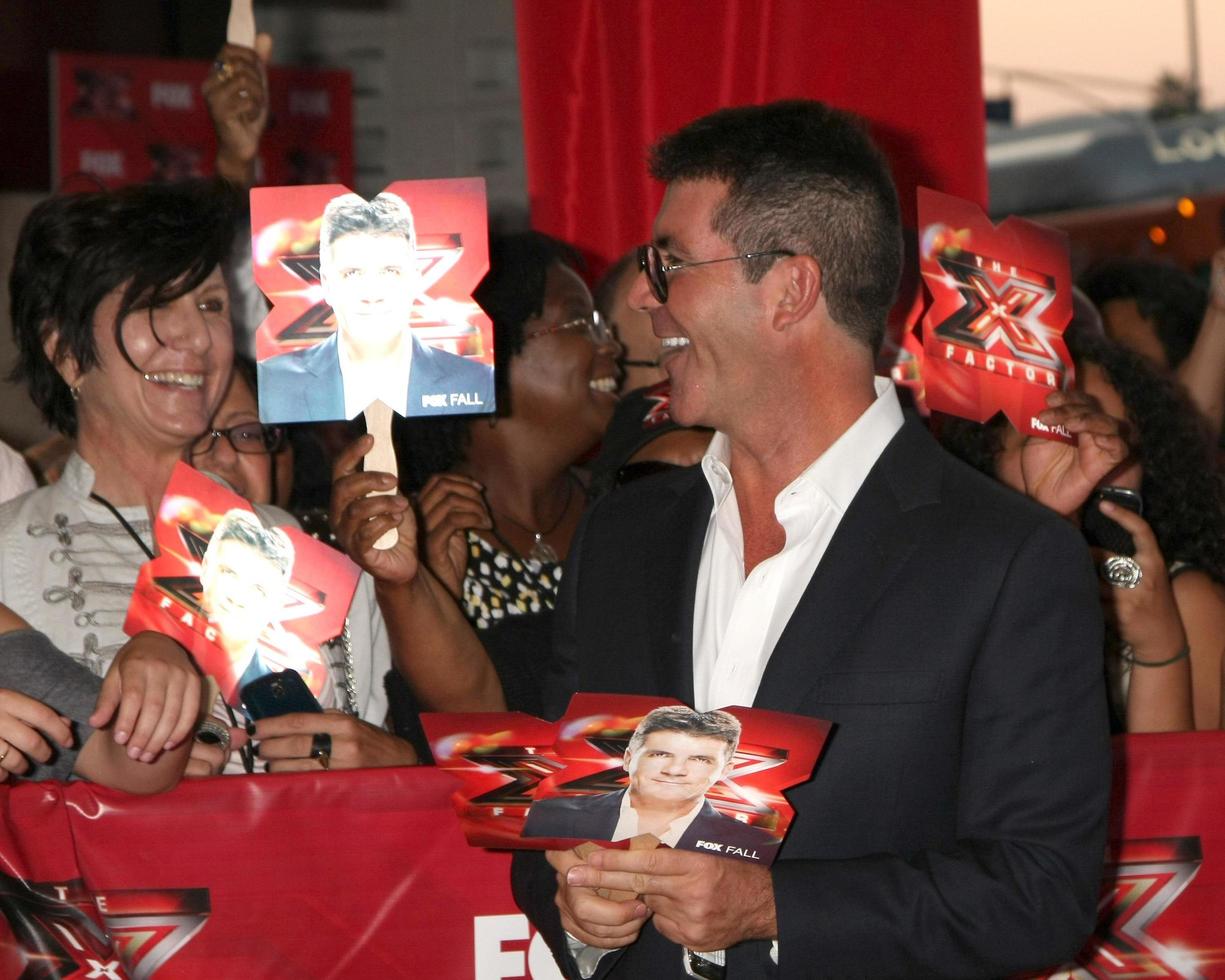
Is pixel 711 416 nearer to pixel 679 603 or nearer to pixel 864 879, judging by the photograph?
pixel 679 603

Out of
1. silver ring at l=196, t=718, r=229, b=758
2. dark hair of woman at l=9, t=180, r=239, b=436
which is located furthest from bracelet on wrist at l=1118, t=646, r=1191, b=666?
dark hair of woman at l=9, t=180, r=239, b=436

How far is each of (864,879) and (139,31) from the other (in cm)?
774

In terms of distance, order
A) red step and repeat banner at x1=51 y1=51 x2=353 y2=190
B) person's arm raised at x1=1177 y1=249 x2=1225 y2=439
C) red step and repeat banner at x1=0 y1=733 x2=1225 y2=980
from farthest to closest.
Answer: red step and repeat banner at x1=51 y1=51 x2=353 y2=190, person's arm raised at x1=1177 y1=249 x2=1225 y2=439, red step and repeat banner at x1=0 y1=733 x2=1225 y2=980

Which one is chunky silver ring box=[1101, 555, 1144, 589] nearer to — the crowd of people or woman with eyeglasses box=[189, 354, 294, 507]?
the crowd of people

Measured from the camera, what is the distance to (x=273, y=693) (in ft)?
7.75

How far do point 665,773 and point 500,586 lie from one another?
126 centimetres

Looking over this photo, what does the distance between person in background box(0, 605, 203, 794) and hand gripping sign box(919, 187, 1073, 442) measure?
1212 mm

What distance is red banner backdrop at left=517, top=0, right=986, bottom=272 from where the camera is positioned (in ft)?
11.5

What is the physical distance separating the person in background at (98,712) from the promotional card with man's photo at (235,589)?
85 millimetres

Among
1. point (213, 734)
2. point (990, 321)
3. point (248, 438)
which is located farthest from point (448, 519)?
point (990, 321)

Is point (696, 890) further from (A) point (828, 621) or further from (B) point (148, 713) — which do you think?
(B) point (148, 713)

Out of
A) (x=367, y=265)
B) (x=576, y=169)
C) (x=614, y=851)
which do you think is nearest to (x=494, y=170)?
(x=576, y=169)

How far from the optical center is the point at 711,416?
2.08 m

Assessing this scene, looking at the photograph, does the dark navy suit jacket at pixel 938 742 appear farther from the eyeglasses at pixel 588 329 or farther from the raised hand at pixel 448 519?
the eyeglasses at pixel 588 329
